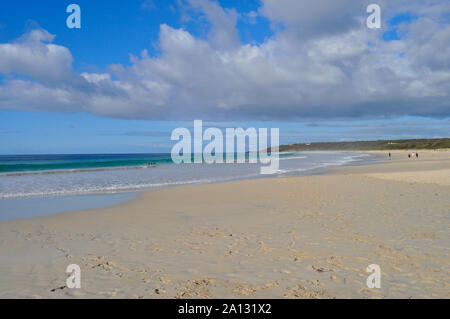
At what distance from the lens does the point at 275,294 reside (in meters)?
4.65

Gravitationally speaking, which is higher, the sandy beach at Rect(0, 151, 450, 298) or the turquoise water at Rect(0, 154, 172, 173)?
the turquoise water at Rect(0, 154, 172, 173)

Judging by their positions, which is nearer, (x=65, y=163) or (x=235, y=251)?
(x=235, y=251)

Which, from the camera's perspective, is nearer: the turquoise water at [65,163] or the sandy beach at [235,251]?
the sandy beach at [235,251]

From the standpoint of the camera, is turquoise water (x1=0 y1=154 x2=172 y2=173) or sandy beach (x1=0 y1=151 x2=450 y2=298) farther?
turquoise water (x1=0 y1=154 x2=172 y2=173)

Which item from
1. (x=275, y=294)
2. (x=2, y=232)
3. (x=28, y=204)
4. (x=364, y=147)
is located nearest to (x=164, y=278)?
(x=275, y=294)

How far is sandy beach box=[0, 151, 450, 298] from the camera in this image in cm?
486

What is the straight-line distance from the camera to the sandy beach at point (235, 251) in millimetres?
4855

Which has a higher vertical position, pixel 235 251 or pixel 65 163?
pixel 65 163

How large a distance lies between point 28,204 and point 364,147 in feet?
637

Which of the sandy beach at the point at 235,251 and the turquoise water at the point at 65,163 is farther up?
the turquoise water at the point at 65,163

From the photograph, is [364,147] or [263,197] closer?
[263,197]

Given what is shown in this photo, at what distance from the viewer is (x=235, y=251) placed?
6.66 m

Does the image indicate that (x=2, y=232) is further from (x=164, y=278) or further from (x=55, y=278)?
(x=164, y=278)
